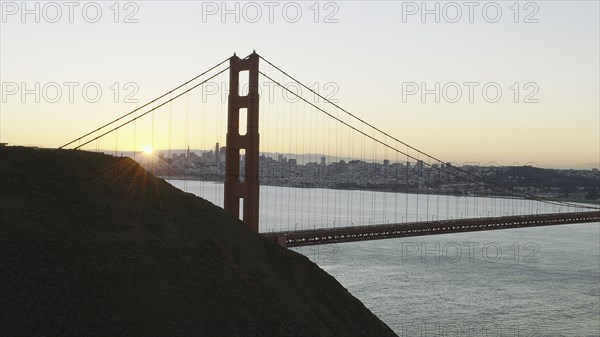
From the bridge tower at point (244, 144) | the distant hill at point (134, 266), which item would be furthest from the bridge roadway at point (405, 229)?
the distant hill at point (134, 266)

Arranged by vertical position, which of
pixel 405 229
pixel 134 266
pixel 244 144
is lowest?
pixel 405 229

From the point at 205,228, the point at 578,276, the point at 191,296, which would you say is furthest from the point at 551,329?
the point at 191,296

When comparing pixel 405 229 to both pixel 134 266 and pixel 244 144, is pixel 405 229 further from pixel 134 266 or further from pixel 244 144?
pixel 134 266

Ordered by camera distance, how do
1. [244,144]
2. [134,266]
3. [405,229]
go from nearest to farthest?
[134,266] < [244,144] < [405,229]

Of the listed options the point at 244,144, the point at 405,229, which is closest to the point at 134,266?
the point at 244,144

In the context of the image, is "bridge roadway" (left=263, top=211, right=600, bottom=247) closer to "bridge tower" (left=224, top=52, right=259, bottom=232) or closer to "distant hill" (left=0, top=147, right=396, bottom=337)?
"bridge tower" (left=224, top=52, right=259, bottom=232)

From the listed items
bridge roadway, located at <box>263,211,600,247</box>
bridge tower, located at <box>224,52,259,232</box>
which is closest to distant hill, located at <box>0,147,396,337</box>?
bridge tower, located at <box>224,52,259,232</box>

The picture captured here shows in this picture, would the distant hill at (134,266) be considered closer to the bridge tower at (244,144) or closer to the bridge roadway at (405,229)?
the bridge tower at (244,144)
